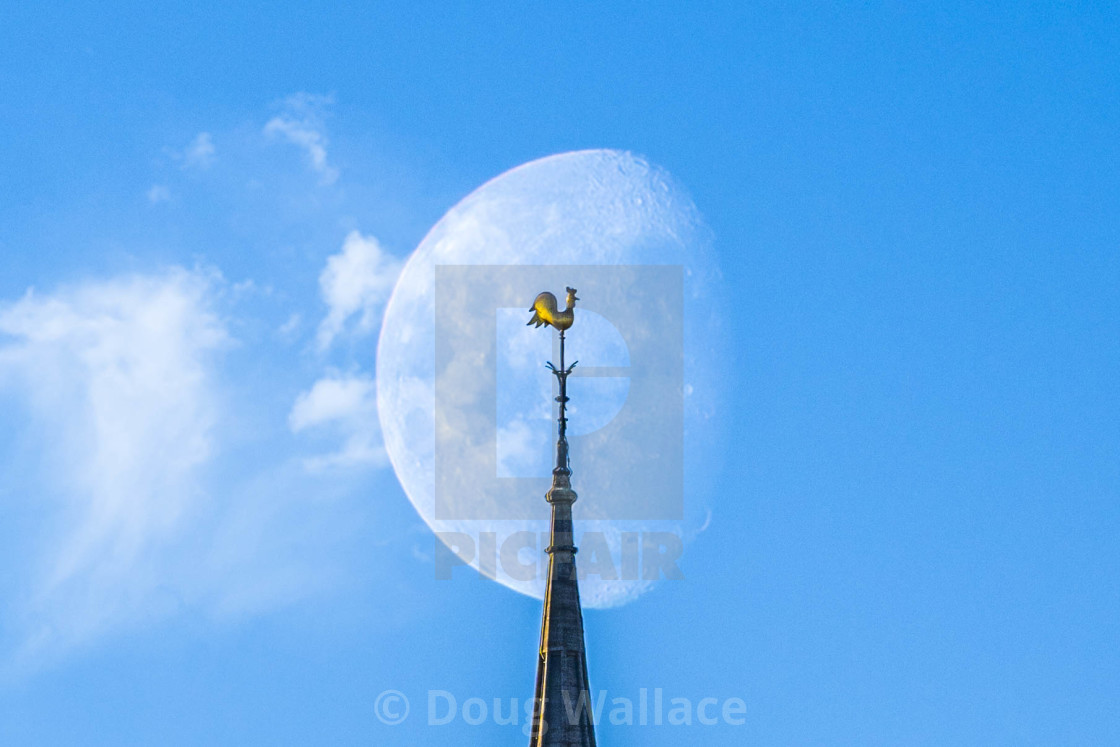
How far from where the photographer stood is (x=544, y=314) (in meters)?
71.7

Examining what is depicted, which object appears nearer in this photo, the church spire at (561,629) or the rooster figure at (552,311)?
the church spire at (561,629)

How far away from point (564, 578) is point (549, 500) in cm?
327

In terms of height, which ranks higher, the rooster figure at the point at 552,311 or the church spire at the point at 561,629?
the rooster figure at the point at 552,311

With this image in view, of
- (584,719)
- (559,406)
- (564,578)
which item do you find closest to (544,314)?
(559,406)

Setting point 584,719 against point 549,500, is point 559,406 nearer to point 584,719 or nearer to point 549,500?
point 549,500

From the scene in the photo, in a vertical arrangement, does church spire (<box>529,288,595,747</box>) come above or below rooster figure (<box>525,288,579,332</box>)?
below

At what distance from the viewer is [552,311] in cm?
7156

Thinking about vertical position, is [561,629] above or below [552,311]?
below

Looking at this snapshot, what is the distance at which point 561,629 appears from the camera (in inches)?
2638

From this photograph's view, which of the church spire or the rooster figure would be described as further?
the rooster figure

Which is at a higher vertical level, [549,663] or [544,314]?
[544,314]

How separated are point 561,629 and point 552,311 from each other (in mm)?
12328

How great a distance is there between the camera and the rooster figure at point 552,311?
71500 millimetres

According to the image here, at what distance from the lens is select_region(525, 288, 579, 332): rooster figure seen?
71500 millimetres
